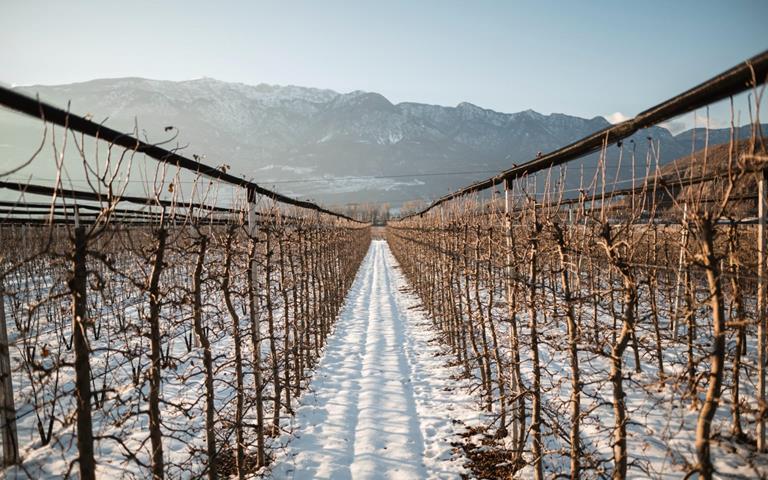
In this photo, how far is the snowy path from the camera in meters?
4.66

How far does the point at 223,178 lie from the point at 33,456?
4.53 m

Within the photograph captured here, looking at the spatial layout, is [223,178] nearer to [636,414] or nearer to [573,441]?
[573,441]

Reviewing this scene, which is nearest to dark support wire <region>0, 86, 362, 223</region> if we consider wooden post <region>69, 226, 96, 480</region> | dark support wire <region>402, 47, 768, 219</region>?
wooden post <region>69, 226, 96, 480</region>

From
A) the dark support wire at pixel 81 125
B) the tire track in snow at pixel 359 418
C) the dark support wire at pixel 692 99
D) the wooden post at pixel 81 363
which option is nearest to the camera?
the dark support wire at pixel 692 99

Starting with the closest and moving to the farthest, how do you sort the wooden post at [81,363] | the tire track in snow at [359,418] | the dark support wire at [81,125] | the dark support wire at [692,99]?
the dark support wire at [692,99], the dark support wire at [81,125], the wooden post at [81,363], the tire track in snow at [359,418]

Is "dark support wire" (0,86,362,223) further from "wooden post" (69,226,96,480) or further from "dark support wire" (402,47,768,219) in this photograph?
"dark support wire" (402,47,768,219)

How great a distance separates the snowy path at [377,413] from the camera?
466 cm

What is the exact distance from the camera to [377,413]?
19.5 feet

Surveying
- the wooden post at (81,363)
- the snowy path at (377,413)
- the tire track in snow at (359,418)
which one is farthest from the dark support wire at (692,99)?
the tire track in snow at (359,418)

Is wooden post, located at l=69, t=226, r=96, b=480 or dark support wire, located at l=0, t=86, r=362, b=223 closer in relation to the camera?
dark support wire, located at l=0, t=86, r=362, b=223

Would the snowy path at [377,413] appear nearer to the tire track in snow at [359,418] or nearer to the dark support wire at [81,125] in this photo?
the tire track in snow at [359,418]

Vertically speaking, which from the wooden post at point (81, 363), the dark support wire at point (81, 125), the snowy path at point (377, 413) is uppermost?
the dark support wire at point (81, 125)

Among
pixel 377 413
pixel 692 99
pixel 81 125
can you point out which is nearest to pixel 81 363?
pixel 81 125

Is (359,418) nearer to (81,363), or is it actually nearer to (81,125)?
(81,363)
